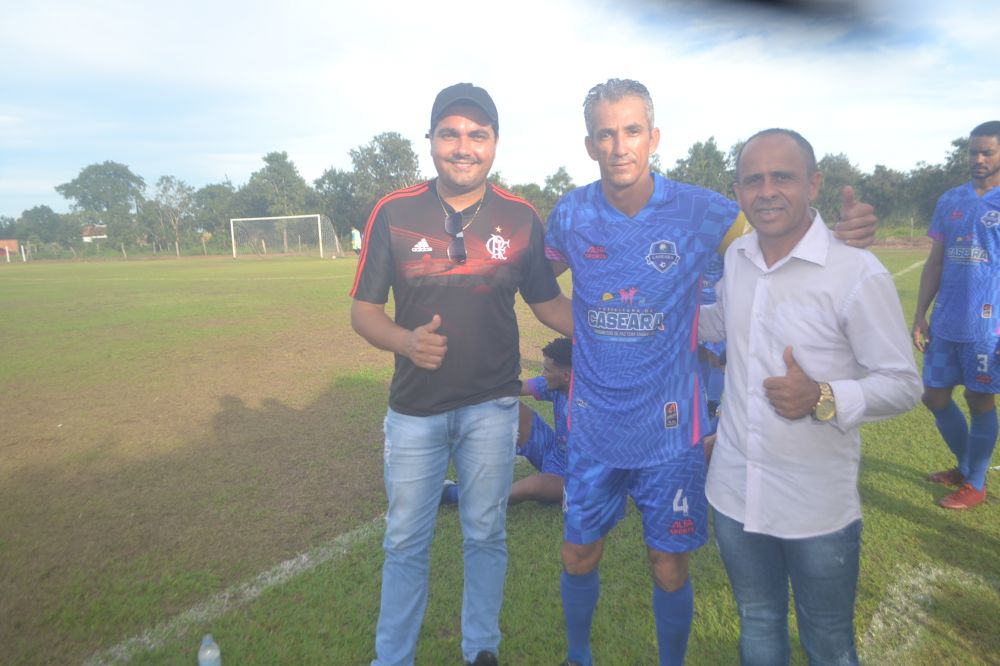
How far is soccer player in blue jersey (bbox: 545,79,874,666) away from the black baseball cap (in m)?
0.39

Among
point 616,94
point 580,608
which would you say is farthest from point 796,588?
point 616,94

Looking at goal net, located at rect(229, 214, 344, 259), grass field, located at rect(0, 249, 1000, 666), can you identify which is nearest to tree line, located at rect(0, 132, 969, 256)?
goal net, located at rect(229, 214, 344, 259)

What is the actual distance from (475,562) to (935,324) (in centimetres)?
360

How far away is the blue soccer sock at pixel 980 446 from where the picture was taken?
13.0 feet

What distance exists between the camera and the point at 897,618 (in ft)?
9.39

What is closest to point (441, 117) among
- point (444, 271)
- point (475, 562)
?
point (444, 271)

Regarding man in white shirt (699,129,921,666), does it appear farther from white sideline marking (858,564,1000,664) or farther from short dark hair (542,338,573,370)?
short dark hair (542,338,573,370)

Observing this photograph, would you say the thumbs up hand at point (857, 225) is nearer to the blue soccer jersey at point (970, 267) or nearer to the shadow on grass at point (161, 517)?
the blue soccer jersey at point (970, 267)

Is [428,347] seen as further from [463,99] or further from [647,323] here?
[463,99]

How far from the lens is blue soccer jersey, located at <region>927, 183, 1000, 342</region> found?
3797 millimetres

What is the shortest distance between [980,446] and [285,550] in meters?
4.47

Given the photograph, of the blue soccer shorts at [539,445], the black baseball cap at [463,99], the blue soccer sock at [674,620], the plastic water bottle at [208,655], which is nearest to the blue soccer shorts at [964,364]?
the blue soccer shorts at [539,445]

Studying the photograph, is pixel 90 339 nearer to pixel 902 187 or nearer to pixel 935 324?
pixel 935 324

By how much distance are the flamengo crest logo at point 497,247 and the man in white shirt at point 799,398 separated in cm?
94
